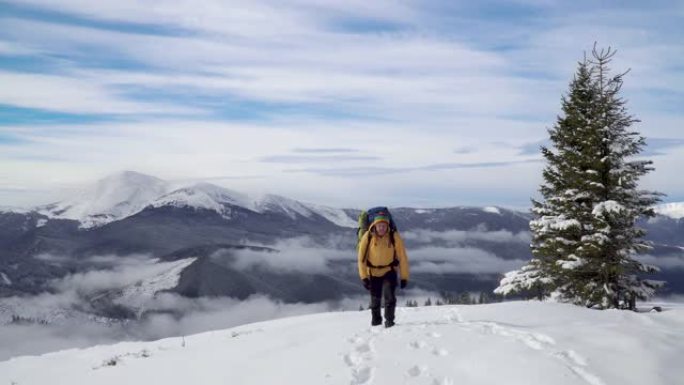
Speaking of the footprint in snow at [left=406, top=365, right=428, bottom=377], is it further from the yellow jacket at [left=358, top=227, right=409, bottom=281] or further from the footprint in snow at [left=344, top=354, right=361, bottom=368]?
the yellow jacket at [left=358, top=227, right=409, bottom=281]

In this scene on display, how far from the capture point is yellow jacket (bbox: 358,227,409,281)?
43.3 feet

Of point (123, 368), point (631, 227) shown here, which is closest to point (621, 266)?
point (631, 227)

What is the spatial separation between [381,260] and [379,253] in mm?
176

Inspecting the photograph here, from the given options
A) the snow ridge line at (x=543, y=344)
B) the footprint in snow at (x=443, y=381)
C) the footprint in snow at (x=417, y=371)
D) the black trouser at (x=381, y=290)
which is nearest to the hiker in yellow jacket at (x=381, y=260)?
the black trouser at (x=381, y=290)

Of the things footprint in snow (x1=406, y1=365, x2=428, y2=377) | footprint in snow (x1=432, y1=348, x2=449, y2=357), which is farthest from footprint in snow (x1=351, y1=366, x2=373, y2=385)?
footprint in snow (x1=432, y1=348, x2=449, y2=357)

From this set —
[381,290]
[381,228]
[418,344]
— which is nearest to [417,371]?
[418,344]

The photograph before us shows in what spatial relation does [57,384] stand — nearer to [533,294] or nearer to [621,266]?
[621,266]

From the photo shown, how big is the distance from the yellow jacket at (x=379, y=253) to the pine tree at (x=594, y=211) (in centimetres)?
1093

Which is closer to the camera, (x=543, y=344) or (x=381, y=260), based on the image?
(x=543, y=344)

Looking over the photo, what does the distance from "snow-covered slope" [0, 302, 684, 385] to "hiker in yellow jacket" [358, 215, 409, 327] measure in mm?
776

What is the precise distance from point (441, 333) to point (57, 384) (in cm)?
750

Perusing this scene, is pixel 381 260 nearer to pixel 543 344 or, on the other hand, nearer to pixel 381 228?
pixel 381 228

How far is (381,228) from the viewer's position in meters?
13.0

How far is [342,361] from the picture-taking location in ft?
30.3
